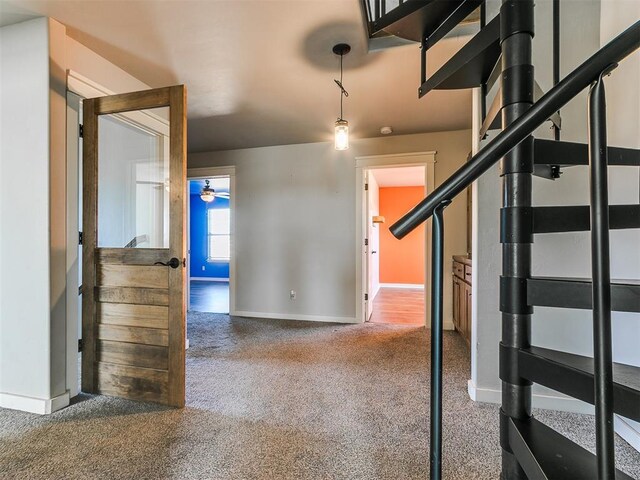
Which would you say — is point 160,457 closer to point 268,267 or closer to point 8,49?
point 8,49

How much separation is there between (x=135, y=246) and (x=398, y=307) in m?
4.06

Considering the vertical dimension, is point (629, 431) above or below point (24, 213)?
below

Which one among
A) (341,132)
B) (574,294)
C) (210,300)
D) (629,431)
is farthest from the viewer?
(210,300)

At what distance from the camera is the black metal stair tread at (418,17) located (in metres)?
1.39

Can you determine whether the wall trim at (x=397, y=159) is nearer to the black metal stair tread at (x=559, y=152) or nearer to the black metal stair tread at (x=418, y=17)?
the black metal stair tread at (x=418, y=17)

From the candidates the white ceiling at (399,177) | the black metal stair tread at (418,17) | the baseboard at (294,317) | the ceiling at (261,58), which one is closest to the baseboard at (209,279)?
the baseboard at (294,317)

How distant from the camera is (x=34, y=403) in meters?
1.96

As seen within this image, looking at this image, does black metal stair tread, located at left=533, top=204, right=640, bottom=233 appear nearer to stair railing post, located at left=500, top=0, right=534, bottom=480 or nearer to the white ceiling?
stair railing post, located at left=500, top=0, right=534, bottom=480

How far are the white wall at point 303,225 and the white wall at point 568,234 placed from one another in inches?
70.8

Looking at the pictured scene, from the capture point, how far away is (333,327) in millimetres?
3939

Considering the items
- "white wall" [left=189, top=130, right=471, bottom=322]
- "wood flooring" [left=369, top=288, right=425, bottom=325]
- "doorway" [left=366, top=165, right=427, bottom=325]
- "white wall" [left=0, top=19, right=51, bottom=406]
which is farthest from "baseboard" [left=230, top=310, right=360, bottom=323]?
"doorway" [left=366, top=165, right=427, bottom=325]

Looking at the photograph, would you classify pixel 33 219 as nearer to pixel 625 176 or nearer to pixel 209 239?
pixel 625 176

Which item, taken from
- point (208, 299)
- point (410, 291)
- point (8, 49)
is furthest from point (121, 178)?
point (410, 291)

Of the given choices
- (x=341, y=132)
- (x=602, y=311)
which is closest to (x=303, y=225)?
(x=341, y=132)
